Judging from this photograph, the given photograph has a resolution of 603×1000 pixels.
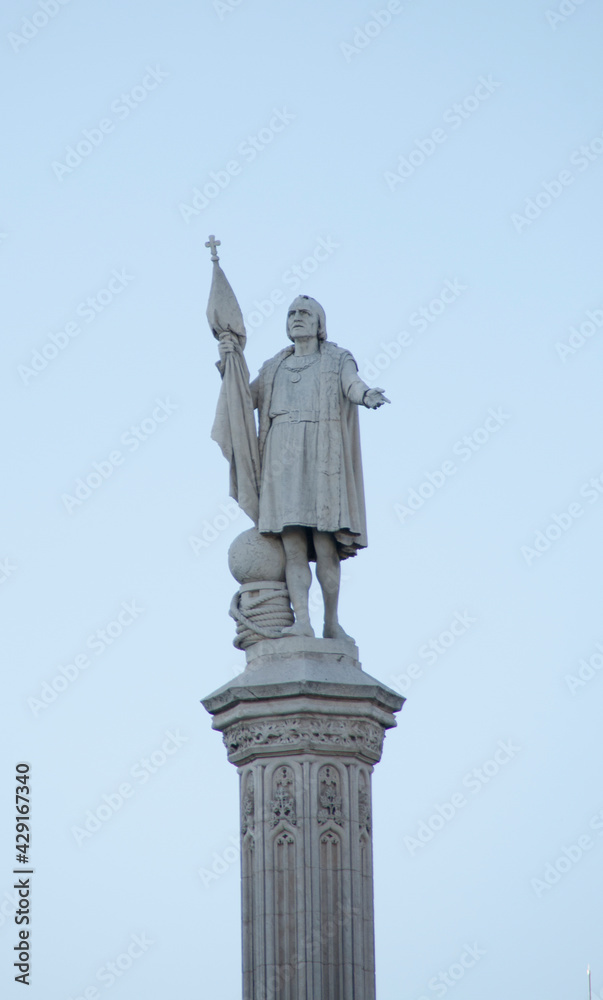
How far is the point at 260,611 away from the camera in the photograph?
24688mm

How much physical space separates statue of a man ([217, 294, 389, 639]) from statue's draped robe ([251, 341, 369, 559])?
12 mm

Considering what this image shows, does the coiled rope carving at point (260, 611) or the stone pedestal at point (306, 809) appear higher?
the coiled rope carving at point (260, 611)

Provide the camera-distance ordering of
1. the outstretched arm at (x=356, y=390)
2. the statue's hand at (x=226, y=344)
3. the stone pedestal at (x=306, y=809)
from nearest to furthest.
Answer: the stone pedestal at (x=306, y=809), the outstretched arm at (x=356, y=390), the statue's hand at (x=226, y=344)

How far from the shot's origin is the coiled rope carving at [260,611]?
80.7 feet

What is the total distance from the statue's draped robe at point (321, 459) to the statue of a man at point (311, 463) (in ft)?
0.04

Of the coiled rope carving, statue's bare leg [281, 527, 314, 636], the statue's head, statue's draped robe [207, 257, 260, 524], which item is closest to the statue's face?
the statue's head

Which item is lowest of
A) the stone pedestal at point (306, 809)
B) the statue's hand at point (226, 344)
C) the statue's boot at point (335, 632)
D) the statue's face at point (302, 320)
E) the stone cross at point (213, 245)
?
the stone pedestal at point (306, 809)

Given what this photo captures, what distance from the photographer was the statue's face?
83.7 feet

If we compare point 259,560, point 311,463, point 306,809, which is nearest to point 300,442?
point 311,463

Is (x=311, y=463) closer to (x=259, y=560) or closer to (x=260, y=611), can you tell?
(x=259, y=560)

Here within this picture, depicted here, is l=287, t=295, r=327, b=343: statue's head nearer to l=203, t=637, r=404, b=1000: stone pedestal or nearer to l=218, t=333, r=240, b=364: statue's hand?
l=218, t=333, r=240, b=364: statue's hand

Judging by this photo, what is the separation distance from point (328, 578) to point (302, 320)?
132 inches

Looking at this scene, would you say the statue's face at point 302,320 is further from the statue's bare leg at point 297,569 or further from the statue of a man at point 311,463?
the statue's bare leg at point 297,569

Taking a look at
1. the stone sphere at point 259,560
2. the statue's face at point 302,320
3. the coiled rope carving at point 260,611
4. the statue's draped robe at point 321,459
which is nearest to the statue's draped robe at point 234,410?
the statue's draped robe at point 321,459
